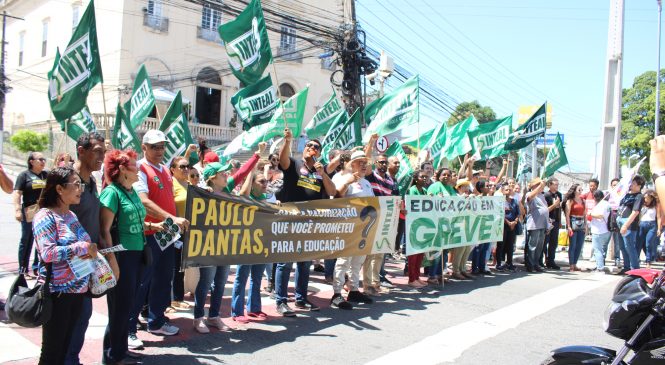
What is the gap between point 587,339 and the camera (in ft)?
20.9

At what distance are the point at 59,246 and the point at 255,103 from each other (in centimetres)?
523

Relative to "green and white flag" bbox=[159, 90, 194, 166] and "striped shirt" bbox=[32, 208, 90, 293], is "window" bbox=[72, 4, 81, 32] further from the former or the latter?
"striped shirt" bbox=[32, 208, 90, 293]

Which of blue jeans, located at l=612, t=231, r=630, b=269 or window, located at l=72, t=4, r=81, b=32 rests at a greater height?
window, located at l=72, t=4, r=81, b=32

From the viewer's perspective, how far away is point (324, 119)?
463 inches

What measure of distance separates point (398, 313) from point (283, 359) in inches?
93.7

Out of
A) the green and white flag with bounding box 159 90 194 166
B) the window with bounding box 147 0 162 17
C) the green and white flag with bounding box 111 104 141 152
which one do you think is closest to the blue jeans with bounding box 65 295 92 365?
the green and white flag with bounding box 159 90 194 166

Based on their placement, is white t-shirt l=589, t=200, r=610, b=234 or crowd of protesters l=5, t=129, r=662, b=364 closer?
crowd of protesters l=5, t=129, r=662, b=364

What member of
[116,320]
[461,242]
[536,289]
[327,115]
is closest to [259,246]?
[116,320]

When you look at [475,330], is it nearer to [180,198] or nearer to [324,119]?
[180,198]

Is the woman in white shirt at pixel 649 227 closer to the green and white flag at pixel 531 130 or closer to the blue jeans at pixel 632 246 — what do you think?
the blue jeans at pixel 632 246

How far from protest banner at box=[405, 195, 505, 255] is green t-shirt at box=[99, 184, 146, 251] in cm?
478

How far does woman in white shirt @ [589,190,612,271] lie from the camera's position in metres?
11.7

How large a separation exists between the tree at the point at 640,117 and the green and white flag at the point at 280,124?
3161 centimetres

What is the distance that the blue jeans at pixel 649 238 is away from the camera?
12.8 m
